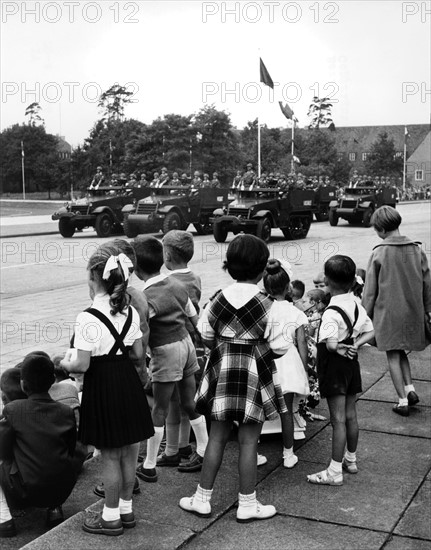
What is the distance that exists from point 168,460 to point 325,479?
94 centimetres

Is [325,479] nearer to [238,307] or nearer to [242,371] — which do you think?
[242,371]

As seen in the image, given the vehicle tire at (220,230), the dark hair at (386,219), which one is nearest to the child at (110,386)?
the dark hair at (386,219)

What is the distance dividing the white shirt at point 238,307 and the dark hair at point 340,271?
733 mm

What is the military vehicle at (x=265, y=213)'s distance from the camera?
24.8 metres

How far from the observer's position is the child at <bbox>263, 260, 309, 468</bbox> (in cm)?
486

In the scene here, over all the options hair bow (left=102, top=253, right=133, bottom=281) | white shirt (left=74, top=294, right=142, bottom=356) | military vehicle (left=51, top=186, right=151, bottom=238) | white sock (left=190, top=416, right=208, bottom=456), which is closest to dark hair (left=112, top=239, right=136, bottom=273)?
hair bow (left=102, top=253, right=133, bottom=281)

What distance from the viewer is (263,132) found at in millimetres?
77938

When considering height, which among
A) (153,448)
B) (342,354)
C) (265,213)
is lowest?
(153,448)

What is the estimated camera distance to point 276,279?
5062 millimetres

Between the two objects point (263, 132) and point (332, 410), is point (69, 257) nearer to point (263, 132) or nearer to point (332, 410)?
point (332, 410)

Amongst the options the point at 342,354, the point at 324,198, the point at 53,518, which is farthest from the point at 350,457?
the point at 324,198

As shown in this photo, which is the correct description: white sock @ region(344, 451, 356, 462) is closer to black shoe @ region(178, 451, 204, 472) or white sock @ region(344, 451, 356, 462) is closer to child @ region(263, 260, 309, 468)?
child @ region(263, 260, 309, 468)

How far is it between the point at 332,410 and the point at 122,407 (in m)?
1.38

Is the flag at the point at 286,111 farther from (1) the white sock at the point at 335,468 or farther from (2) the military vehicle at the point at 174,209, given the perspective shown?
(1) the white sock at the point at 335,468
